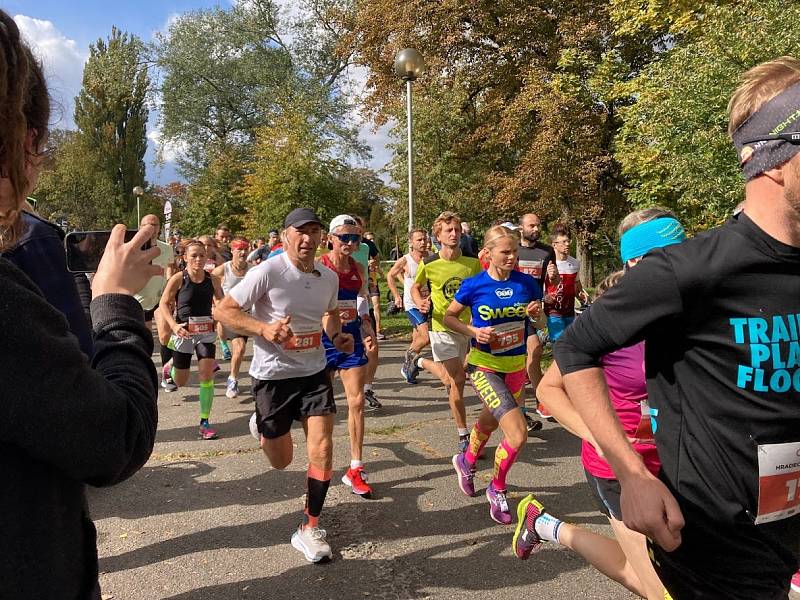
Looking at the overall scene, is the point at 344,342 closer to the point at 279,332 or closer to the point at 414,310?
the point at 279,332

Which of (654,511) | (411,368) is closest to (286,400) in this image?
(654,511)

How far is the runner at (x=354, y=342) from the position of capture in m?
4.93

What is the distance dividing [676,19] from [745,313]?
13.6 metres

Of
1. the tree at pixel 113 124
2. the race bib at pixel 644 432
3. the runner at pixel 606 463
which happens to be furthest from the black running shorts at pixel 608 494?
the tree at pixel 113 124

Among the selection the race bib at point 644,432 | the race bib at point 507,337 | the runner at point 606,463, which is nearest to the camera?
the runner at point 606,463

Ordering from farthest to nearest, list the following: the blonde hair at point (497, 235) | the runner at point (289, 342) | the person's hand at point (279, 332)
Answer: the blonde hair at point (497, 235) → the runner at point (289, 342) → the person's hand at point (279, 332)

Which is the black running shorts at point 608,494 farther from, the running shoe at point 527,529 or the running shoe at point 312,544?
the running shoe at point 312,544

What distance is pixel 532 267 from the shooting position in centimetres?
767

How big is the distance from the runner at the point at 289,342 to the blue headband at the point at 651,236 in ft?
7.28

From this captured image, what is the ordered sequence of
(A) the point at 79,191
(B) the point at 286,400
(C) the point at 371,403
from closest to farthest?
1. (B) the point at 286,400
2. (C) the point at 371,403
3. (A) the point at 79,191

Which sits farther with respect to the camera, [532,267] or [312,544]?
[532,267]

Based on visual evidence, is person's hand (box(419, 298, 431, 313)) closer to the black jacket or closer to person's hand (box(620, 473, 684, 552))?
person's hand (box(620, 473, 684, 552))

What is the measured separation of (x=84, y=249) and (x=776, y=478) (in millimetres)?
1879

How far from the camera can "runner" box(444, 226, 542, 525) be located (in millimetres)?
4527
